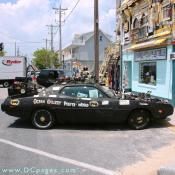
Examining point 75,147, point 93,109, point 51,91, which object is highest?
point 51,91

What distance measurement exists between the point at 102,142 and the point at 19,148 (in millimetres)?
2043

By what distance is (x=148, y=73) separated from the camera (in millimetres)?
20859

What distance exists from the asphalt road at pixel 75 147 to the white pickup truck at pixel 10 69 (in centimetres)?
2582

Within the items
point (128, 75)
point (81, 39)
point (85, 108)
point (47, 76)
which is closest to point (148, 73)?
point (128, 75)

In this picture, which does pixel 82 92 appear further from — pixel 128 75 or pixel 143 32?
pixel 128 75

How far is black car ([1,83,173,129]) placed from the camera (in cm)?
1152

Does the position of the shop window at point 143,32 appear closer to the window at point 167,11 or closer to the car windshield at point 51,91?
the window at point 167,11

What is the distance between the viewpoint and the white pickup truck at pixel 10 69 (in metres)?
38.0

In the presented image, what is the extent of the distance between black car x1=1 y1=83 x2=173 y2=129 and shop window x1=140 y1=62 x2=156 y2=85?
8.16 m

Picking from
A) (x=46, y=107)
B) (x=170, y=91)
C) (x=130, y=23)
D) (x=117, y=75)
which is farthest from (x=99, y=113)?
(x=117, y=75)

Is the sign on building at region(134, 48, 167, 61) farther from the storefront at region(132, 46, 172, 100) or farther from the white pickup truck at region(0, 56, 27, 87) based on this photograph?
the white pickup truck at region(0, 56, 27, 87)

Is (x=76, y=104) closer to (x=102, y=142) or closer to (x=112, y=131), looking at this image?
(x=112, y=131)

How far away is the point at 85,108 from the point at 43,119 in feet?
4.11

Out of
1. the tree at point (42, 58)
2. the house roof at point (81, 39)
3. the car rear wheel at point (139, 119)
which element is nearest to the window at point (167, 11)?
the car rear wheel at point (139, 119)
